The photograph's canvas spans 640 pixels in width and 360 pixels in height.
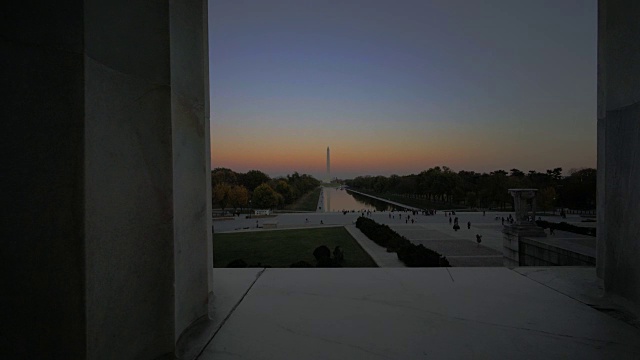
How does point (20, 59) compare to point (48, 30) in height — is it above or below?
below

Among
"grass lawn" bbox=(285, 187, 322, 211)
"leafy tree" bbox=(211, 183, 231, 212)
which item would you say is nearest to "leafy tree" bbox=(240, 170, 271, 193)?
"grass lawn" bbox=(285, 187, 322, 211)

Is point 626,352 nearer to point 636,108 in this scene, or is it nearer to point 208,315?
point 636,108

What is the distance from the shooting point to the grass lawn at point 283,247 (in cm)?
1836

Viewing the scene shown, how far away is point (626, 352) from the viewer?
1.69 meters

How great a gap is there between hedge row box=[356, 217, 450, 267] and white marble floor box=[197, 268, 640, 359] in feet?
39.1

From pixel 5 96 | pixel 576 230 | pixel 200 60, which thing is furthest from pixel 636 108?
pixel 576 230

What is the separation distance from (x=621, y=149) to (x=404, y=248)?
16.4 metres

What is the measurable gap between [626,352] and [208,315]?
223 cm

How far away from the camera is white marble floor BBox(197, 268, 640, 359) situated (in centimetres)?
173

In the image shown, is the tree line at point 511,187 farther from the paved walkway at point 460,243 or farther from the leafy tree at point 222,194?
the leafy tree at point 222,194

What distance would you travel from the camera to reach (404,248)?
17.9 meters

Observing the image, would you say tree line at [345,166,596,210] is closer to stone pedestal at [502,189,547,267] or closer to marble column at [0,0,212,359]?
stone pedestal at [502,189,547,267]

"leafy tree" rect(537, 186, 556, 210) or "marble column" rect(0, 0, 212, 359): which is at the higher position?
"marble column" rect(0, 0, 212, 359)

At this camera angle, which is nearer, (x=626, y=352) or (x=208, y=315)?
(x=626, y=352)
